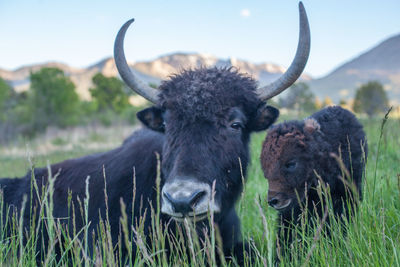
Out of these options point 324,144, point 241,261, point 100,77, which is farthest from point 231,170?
point 100,77

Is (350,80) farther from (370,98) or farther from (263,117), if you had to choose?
(263,117)

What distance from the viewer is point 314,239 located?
1.47 metres

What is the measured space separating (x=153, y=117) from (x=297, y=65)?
1.81m

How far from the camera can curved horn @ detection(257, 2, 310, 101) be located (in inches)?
139

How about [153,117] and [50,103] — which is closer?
[153,117]

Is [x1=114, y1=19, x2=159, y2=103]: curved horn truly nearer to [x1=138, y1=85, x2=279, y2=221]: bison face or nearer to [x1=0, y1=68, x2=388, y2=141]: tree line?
[x1=138, y1=85, x2=279, y2=221]: bison face

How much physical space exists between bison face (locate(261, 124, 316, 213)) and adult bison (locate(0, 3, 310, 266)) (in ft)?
0.99

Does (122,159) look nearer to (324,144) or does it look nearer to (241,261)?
(241,261)

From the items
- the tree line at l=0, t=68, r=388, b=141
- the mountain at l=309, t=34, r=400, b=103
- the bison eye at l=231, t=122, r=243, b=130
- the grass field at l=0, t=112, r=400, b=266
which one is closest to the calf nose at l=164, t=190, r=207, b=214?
the grass field at l=0, t=112, r=400, b=266

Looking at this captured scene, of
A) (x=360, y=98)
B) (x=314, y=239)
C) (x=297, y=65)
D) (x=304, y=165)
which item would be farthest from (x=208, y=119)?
(x=360, y=98)

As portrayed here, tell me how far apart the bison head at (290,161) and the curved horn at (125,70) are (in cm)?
158

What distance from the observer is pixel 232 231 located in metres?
3.94

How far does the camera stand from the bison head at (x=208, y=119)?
302cm

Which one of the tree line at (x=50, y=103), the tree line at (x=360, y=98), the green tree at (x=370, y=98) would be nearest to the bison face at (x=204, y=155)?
the tree line at (x=360, y=98)
